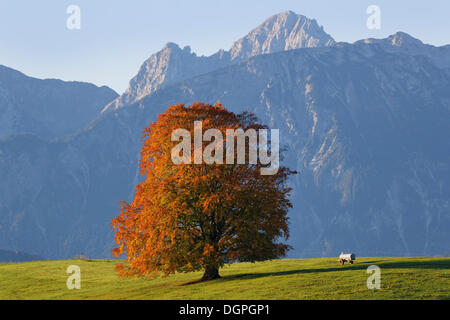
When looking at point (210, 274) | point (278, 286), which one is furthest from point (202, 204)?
point (278, 286)

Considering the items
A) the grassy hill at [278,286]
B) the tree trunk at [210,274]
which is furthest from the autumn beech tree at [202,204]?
the grassy hill at [278,286]

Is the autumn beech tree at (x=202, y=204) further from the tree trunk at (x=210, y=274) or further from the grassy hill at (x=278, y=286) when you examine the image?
the grassy hill at (x=278, y=286)

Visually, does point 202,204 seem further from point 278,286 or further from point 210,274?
point 278,286

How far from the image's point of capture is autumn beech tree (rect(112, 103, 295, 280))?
170 feet

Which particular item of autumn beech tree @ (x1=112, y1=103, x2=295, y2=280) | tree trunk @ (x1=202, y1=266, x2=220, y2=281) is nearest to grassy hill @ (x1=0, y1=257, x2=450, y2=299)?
tree trunk @ (x1=202, y1=266, x2=220, y2=281)

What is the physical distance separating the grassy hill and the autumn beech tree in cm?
248

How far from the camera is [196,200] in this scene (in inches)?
2084

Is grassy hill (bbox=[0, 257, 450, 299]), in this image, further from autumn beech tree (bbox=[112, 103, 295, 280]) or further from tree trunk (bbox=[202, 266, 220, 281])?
autumn beech tree (bbox=[112, 103, 295, 280])

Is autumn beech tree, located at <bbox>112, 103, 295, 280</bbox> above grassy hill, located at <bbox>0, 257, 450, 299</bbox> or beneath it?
above

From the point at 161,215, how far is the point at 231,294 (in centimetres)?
1079

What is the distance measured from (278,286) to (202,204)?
9776 mm

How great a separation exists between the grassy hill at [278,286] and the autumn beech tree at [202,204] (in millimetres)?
2476

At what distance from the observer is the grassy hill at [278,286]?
4303 cm
